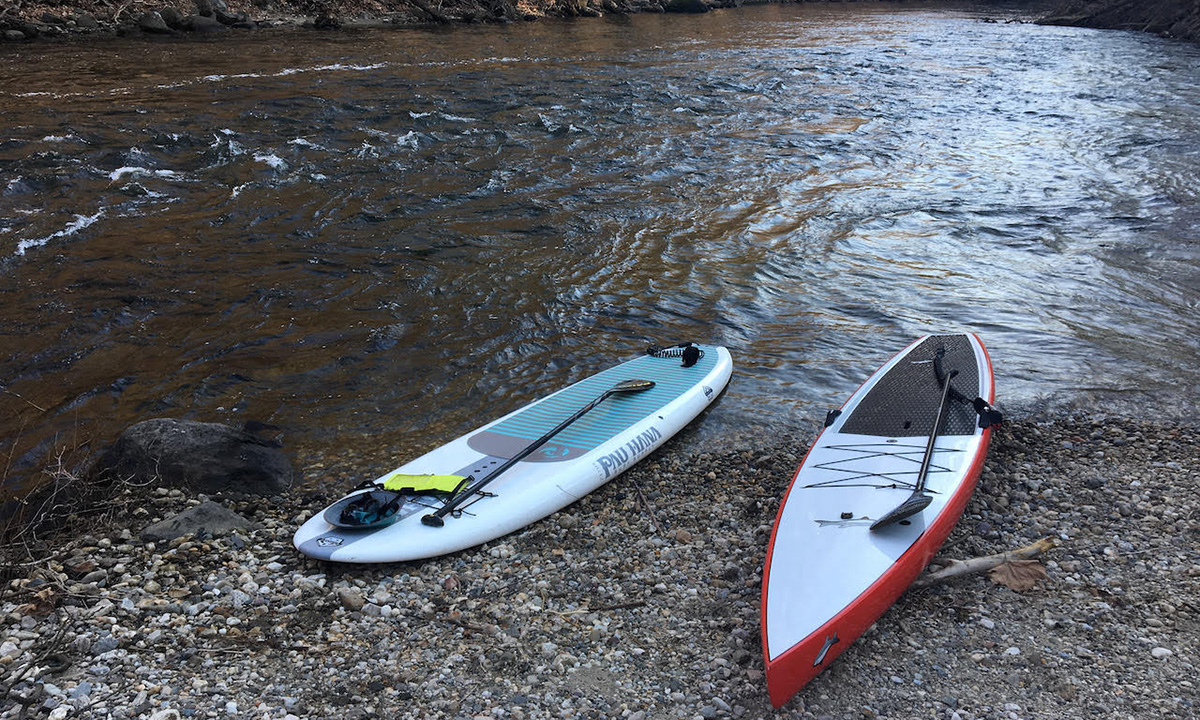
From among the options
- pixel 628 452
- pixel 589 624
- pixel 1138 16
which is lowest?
pixel 589 624

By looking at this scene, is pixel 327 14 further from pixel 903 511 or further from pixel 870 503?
pixel 903 511

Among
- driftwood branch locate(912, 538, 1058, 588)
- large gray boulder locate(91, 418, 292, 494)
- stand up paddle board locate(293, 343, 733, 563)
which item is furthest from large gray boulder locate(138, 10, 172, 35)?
driftwood branch locate(912, 538, 1058, 588)

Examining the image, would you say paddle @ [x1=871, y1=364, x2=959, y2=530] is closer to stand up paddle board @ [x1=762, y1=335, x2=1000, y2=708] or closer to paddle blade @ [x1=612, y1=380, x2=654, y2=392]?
stand up paddle board @ [x1=762, y1=335, x2=1000, y2=708]

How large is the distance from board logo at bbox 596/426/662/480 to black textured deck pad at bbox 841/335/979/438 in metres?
1.20

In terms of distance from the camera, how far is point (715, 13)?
104 ft

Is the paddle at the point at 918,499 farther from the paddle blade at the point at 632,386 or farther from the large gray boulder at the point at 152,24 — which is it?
the large gray boulder at the point at 152,24

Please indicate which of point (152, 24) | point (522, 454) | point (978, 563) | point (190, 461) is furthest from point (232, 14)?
point (978, 563)

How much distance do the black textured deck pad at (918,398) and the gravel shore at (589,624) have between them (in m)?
0.55

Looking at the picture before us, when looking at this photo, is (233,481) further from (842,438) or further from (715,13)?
(715,13)

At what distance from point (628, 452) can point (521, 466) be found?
68cm

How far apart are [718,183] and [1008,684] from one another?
26.7 feet

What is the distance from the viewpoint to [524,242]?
825 centimetres

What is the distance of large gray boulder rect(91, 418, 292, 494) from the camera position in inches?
170

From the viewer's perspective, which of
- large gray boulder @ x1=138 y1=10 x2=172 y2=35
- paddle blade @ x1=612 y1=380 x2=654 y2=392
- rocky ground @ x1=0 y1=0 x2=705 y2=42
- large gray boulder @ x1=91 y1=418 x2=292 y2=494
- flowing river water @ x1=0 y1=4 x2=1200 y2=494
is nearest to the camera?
large gray boulder @ x1=91 y1=418 x2=292 y2=494
